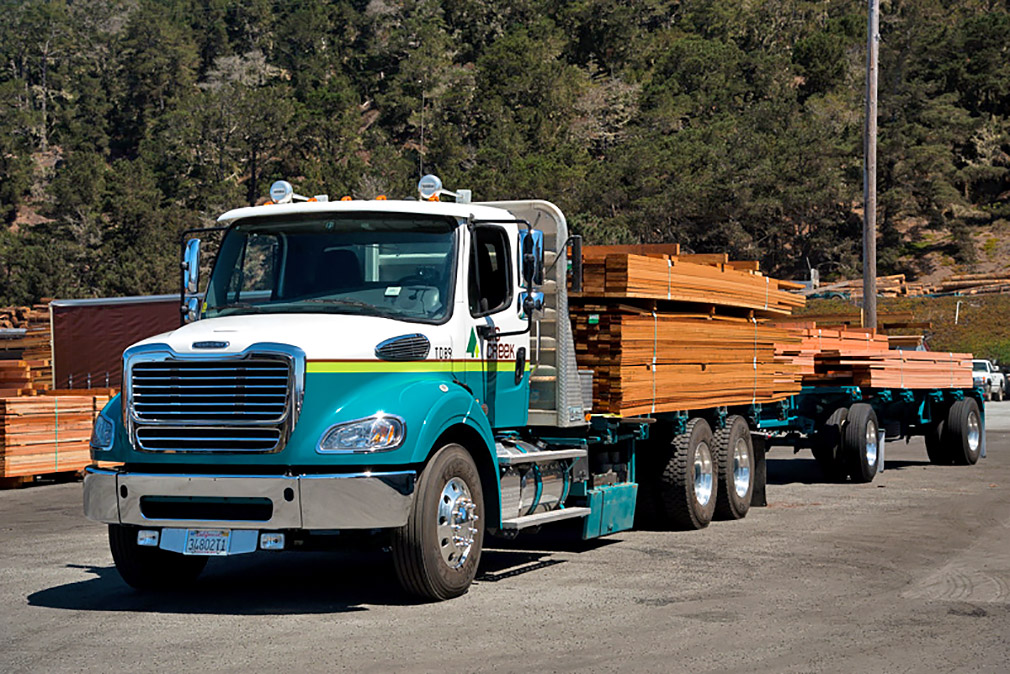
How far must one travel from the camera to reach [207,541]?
28.3ft

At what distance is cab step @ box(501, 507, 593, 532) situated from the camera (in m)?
9.77

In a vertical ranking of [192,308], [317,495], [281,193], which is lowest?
[317,495]

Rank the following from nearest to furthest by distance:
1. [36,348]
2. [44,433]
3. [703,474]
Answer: [703,474], [44,433], [36,348]

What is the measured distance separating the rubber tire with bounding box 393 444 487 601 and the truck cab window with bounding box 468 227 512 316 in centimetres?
125

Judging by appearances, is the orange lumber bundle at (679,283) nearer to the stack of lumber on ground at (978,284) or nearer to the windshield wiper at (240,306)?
the windshield wiper at (240,306)

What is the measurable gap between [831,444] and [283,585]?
10.3 metres

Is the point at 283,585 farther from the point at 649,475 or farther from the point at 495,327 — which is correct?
the point at 649,475

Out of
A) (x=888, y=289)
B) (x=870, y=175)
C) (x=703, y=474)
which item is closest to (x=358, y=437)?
(x=703, y=474)

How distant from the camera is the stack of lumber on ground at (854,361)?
59.7 feet

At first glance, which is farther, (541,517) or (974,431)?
(974,431)

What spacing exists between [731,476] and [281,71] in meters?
135

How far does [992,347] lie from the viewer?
58.9 m

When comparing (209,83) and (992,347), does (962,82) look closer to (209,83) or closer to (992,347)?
(992,347)

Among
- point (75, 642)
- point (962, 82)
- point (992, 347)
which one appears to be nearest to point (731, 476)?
point (75, 642)
